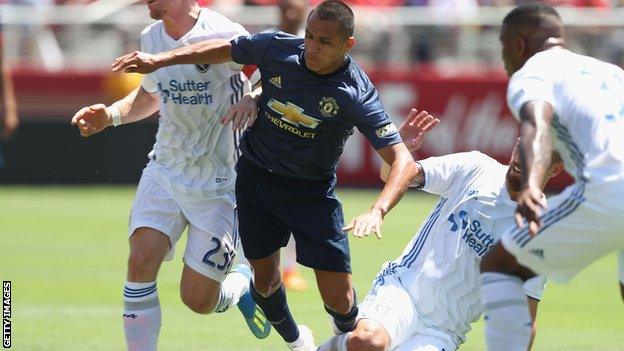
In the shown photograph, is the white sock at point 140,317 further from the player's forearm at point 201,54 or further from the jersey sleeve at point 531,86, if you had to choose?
the jersey sleeve at point 531,86

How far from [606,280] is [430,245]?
22.0 feet

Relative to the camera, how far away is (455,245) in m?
7.85

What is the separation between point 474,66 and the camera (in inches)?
942

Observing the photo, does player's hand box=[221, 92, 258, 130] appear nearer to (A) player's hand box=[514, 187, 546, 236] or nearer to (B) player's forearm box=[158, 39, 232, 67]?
(B) player's forearm box=[158, 39, 232, 67]

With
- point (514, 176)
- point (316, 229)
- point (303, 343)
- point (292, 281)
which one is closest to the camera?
point (514, 176)

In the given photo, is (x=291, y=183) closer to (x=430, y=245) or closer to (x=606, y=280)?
(x=430, y=245)

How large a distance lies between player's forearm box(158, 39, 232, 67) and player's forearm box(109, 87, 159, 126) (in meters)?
0.90

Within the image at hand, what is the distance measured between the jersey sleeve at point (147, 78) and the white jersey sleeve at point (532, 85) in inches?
131

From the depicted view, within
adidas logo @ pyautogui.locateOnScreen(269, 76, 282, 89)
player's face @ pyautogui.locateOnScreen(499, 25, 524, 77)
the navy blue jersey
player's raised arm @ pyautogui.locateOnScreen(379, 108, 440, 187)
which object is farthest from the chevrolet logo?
player's face @ pyautogui.locateOnScreen(499, 25, 524, 77)

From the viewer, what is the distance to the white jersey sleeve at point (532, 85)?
616cm

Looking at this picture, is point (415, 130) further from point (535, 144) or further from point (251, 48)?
point (535, 144)

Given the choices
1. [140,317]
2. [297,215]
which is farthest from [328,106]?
[140,317]

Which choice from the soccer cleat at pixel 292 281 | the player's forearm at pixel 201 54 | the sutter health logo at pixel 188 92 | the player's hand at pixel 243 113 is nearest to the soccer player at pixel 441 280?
the player's hand at pixel 243 113

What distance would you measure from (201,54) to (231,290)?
78.5 inches
